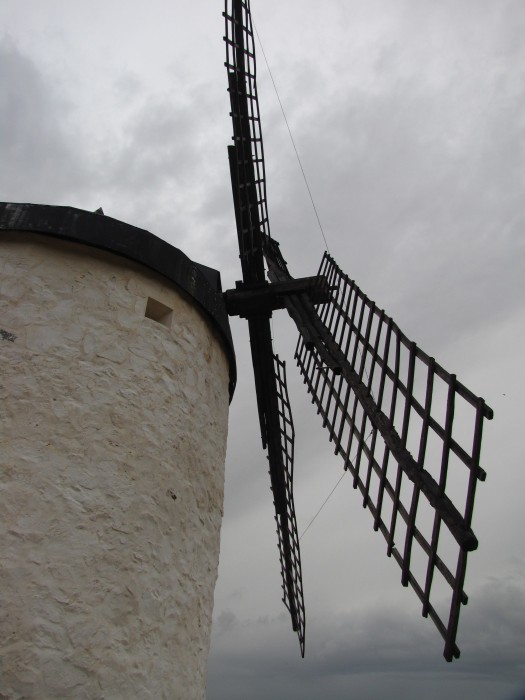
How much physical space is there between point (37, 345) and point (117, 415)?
0.63m

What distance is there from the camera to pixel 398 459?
448 cm

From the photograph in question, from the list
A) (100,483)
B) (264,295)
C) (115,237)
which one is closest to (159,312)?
(115,237)

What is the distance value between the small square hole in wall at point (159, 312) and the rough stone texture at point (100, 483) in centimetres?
5

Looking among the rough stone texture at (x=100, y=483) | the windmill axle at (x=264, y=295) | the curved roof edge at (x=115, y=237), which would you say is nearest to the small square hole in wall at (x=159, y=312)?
the rough stone texture at (x=100, y=483)

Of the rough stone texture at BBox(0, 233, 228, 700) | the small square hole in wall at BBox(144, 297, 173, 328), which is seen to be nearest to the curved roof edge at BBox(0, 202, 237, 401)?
the rough stone texture at BBox(0, 233, 228, 700)

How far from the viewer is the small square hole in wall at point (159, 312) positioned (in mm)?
4281

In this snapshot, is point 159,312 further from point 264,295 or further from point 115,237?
point 264,295

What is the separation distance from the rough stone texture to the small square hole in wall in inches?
2.0

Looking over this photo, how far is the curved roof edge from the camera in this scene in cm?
392

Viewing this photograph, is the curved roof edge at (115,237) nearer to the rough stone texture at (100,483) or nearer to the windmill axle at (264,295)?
the rough stone texture at (100,483)

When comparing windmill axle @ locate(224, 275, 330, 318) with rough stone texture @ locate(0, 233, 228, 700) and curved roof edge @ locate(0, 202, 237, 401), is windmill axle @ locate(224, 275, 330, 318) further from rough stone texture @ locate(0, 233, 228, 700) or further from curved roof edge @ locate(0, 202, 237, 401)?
rough stone texture @ locate(0, 233, 228, 700)

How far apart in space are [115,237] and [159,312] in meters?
0.62

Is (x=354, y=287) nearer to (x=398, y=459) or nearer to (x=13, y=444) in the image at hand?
(x=398, y=459)

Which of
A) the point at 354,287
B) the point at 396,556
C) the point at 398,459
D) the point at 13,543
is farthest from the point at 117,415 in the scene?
the point at 354,287
